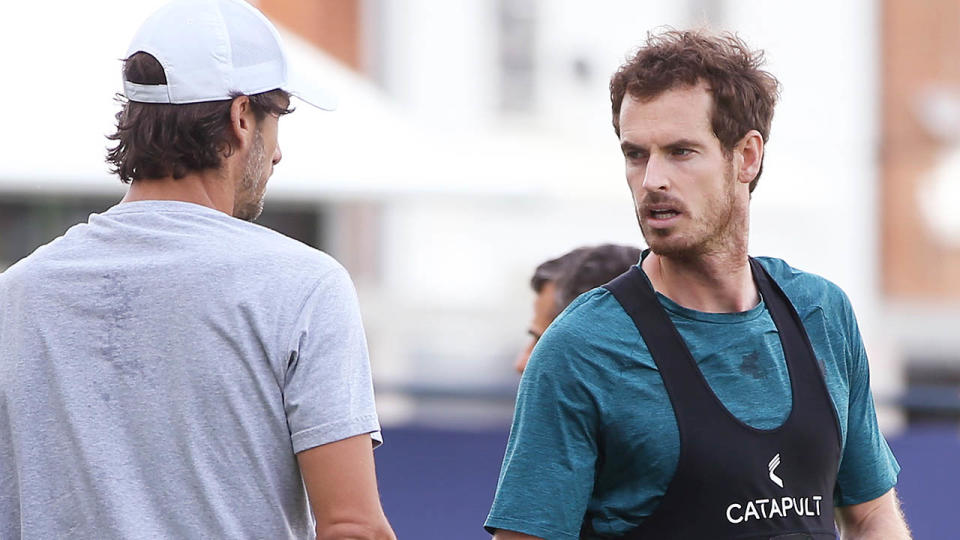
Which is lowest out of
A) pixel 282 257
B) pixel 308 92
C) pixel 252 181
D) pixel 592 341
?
pixel 592 341

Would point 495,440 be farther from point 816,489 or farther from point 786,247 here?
point 786,247

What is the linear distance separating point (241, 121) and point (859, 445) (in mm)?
1213

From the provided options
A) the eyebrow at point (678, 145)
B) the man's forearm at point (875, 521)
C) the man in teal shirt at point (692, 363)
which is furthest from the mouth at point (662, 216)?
the man's forearm at point (875, 521)

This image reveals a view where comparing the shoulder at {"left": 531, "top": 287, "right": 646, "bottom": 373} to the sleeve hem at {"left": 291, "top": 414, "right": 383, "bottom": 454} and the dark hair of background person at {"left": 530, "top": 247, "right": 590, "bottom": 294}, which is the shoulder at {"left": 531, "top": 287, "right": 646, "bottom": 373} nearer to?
the sleeve hem at {"left": 291, "top": 414, "right": 383, "bottom": 454}

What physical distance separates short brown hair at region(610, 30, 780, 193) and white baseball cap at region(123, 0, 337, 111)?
0.56 metres

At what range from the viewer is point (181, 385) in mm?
2070

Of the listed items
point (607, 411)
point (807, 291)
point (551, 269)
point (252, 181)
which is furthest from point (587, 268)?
point (252, 181)

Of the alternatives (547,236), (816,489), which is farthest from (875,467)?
(547,236)

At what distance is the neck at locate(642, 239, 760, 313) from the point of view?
→ 2.39 meters

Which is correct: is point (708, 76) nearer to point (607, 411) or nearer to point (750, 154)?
point (750, 154)

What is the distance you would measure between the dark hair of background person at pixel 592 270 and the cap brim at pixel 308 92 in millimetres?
878

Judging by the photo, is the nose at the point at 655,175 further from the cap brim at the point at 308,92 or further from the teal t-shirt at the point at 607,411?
the cap brim at the point at 308,92

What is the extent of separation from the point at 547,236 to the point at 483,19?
2.56 m

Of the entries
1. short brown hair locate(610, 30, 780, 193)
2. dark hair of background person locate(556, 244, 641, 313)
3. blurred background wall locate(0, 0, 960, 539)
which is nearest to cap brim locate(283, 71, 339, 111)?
short brown hair locate(610, 30, 780, 193)
